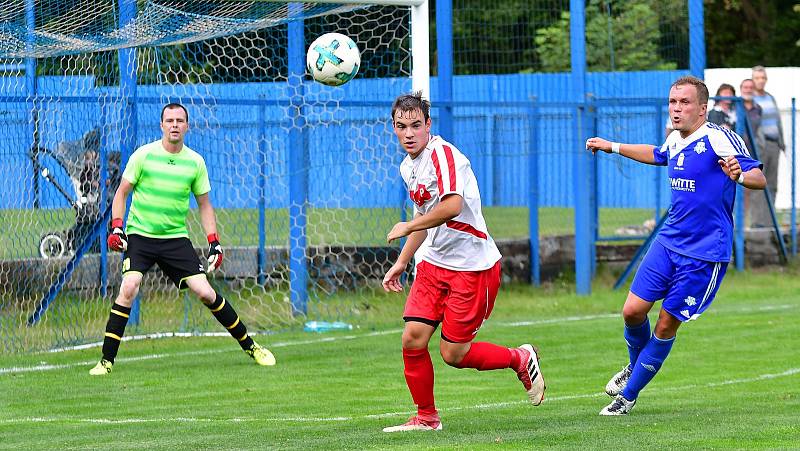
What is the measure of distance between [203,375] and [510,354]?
135 inches

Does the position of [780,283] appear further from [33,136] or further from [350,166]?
[33,136]

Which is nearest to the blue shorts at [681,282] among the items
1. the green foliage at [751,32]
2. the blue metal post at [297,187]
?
the blue metal post at [297,187]

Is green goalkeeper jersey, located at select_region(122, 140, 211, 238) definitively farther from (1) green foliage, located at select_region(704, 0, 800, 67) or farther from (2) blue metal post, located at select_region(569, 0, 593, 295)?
(1) green foliage, located at select_region(704, 0, 800, 67)

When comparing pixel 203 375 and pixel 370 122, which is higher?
pixel 370 122

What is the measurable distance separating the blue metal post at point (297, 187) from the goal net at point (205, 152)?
0.05 ft

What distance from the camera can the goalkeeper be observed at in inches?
428

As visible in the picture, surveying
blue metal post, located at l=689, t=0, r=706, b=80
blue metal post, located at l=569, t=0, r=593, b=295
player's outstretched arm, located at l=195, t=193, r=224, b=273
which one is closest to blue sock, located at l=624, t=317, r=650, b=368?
player's outstretched arm, located at l=195, t=193, r=224, b=273

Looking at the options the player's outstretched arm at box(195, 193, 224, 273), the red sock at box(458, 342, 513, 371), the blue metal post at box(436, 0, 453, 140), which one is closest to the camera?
the red sock at box(458, 342, 513, 371)

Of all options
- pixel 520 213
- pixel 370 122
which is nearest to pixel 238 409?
pixel 370 122

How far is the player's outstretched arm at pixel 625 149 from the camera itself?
26.7 ft

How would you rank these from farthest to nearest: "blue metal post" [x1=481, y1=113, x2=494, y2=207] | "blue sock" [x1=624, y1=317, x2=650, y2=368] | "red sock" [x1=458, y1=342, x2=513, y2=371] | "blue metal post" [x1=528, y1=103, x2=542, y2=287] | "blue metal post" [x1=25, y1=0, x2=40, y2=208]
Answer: "blue metal post" [x1=481, y1=113, x2=494, y2=207] < "blue metal post" [x1=528, y1=103, x2=542, y2=287] < "blue metal post" [x1=25, y1=0, x2=40, y2=208] < "blue sock" [x1=624, y1=317, x2=650, y2=368] < "red sock" [x1=458, y1=342, x2=513, y2=371]

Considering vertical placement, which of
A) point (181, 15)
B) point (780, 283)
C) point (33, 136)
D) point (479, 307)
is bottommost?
point (780, 283)

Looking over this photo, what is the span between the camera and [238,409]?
348 inches

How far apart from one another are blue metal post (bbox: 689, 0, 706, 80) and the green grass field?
374 centimetres
